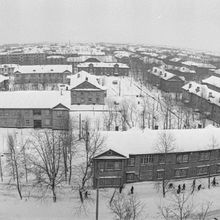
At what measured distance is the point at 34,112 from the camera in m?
51.2

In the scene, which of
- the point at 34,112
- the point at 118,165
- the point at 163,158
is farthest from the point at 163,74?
the point at 118,165

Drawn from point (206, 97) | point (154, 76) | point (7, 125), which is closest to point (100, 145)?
point (7, 125)

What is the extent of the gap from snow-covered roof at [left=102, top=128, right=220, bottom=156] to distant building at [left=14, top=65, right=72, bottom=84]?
61.4 metres

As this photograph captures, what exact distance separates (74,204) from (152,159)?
10209mm

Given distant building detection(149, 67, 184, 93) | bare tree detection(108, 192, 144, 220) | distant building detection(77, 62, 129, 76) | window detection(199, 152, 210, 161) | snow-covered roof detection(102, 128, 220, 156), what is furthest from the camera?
distant building detection(77, 62, 129, 76)

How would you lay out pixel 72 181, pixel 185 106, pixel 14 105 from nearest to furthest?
pixel 72 181 → pixel 14 105 → pixel 185 106

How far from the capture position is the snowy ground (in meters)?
28.8

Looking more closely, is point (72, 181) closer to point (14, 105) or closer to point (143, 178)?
point (143, 178)

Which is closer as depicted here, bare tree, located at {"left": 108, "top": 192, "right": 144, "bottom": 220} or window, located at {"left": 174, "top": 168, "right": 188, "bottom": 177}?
bare tree, located at {"left": 108, "top": 192, "right": 144, "bottom": 220}

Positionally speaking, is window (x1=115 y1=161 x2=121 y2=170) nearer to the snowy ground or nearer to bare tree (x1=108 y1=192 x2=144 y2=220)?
the snowy ground

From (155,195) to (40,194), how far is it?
1246 cm

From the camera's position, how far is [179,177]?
35.8m

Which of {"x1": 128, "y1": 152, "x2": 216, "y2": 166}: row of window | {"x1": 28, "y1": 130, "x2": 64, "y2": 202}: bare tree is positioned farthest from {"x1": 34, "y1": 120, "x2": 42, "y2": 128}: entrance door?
{"x1": 128, "y1": 152, "x2": 216, "y2": 166}: row of window

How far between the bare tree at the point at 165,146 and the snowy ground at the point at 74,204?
2084 mm
